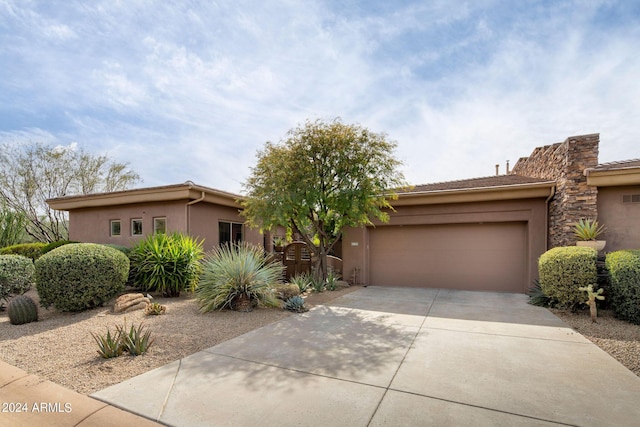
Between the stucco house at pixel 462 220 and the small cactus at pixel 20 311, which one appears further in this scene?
the stucco house at pixel 462 220

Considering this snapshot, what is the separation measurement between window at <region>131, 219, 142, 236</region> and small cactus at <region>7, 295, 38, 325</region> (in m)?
6.04

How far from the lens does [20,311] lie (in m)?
6.30

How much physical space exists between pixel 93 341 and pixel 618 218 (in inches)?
480

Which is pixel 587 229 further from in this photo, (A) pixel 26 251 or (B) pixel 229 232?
(A) pixel 26 251

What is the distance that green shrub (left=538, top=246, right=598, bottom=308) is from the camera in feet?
22.4

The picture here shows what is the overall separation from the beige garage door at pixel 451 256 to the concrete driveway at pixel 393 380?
14.2 ft

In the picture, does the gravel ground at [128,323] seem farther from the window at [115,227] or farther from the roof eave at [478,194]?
the window at [115,227]

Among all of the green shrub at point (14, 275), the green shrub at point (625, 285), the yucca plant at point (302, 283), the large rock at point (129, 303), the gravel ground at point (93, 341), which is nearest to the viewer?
the gravel ground at point (93, 341)

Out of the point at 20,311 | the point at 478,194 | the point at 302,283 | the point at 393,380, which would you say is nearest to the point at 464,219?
the point at 478,194

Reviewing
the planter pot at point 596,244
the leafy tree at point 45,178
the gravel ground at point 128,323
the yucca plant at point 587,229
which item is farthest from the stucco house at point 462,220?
the leafy tree at point 45,178

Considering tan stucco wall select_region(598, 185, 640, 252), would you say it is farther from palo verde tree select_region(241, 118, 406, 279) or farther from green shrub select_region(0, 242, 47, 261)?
green shrub select_region(0, 242, 47, 261)

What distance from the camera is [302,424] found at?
2.92 meters

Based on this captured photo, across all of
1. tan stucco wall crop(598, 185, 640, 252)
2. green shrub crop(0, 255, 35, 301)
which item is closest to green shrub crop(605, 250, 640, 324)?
tan stucco wall crop(598, 185, 640, 252)

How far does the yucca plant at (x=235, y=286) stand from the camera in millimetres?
7352
